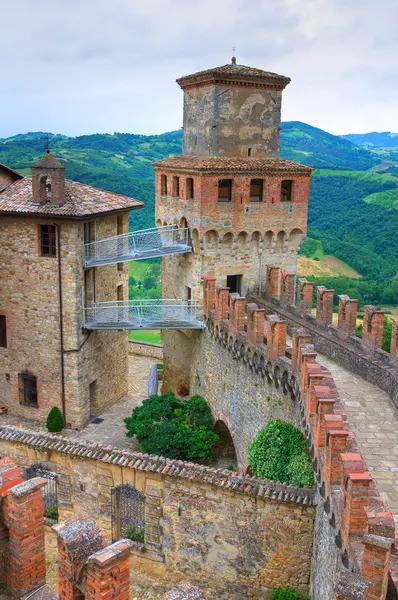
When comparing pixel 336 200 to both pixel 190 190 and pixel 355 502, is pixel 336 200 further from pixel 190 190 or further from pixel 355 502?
pixel 355 502

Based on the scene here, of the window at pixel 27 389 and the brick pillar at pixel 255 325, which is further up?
the brick pillar at pixel 255 325

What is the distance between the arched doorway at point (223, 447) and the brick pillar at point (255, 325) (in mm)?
5284

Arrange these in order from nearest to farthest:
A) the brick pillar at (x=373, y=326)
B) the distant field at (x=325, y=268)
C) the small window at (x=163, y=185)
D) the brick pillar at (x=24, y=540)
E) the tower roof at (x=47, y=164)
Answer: the brick pillar at (x=24, y=540), the brick pillar at (x=373, y=326), the tower roof at (x=47, y=164), the small window at (x=163, y=185), the distant field at (x=325, y=268)

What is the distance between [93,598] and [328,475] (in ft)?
20.1

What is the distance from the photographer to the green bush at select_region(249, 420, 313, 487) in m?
14.0

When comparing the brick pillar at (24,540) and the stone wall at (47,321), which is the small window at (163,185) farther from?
the brick pillar at (24,540)

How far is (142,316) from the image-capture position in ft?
74.6

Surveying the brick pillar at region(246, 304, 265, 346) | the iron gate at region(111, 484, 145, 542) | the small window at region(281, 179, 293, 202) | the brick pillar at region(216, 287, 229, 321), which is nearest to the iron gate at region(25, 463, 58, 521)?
the iron gate at region(111, 484, 145, 542)

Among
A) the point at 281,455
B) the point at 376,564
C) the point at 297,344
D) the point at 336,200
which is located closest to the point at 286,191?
the point at 297,344

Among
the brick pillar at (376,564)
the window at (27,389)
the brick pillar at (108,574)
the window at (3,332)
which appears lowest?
the window at (27,389)

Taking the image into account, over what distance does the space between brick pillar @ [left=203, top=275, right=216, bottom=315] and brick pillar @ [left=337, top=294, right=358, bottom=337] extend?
543cm

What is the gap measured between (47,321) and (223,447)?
8279mm

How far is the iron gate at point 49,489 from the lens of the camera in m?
16.9

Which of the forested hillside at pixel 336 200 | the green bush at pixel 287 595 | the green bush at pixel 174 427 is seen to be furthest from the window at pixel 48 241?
the forested hillside at pixel 336 200
